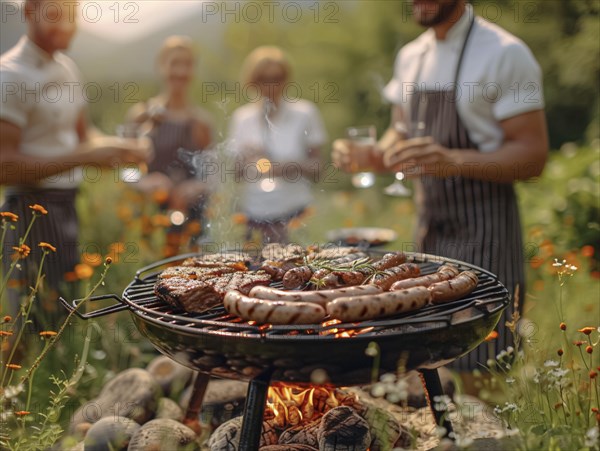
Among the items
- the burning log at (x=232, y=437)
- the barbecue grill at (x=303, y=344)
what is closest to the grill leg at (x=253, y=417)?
the barbecue grill at (x=303, y=344)

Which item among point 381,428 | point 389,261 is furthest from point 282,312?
point 381,428

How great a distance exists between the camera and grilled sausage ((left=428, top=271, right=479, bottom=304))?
8.41ft

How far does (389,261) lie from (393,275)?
0.23m

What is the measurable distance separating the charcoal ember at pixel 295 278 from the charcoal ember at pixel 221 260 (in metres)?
0.47

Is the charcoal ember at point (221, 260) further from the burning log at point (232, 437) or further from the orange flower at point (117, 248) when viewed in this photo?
the orange flower at point (117, 248)

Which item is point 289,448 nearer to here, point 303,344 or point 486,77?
point 303,344

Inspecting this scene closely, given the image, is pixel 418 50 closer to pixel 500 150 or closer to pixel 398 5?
pixel 500 150

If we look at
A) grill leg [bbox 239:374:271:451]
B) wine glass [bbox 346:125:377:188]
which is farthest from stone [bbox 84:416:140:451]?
wine glass [bbox 346:125:377:188]

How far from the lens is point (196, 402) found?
350 centimetres

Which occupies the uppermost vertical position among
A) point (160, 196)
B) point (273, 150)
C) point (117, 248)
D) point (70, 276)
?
point (273, 150)

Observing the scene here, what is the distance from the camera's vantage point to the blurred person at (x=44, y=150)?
3988 mm

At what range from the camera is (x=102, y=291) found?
5.08 metres

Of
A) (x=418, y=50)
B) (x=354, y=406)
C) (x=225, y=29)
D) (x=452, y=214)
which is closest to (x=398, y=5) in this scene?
(x=225, y=29)

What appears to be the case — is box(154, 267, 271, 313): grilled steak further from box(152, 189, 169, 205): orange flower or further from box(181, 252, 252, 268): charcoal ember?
box(152, 189, 169, 205): orange flower
